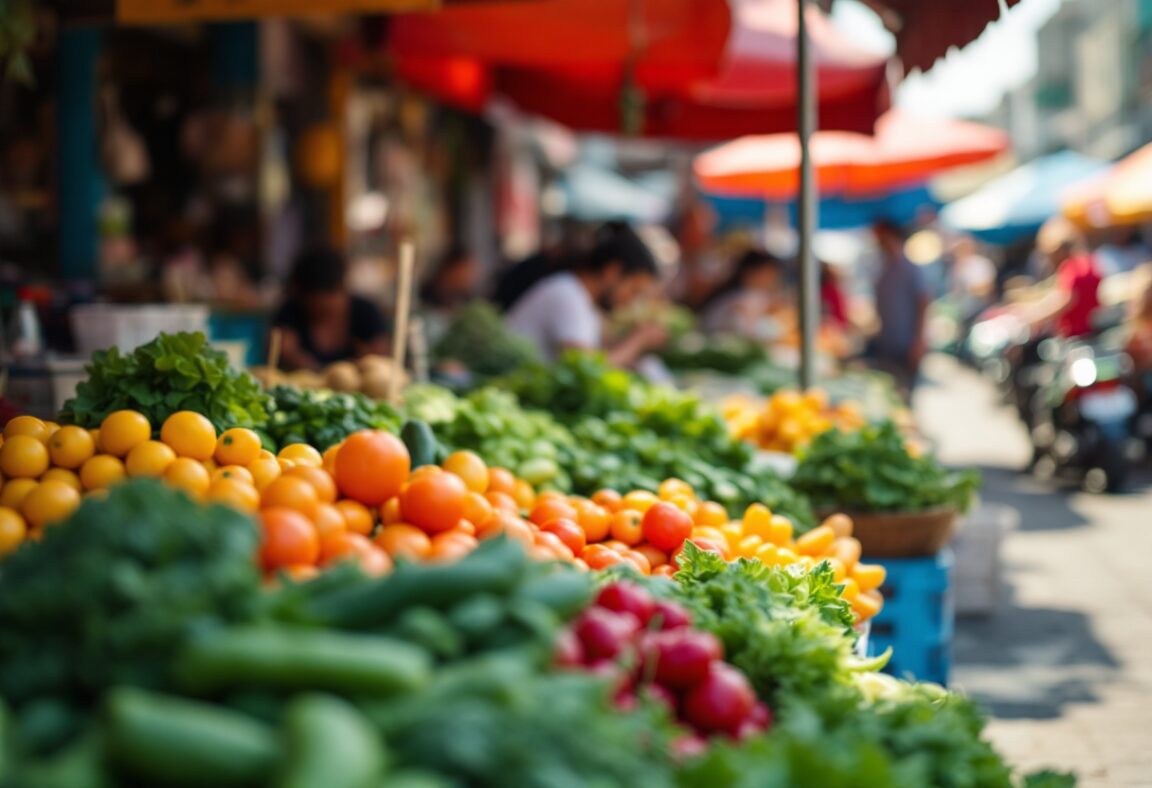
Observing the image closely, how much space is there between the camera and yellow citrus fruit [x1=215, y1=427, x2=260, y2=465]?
→ 3104 millimetres

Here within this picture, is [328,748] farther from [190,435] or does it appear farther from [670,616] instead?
[190,435]

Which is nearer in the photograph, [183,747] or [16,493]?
[183,747]

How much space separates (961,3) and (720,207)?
1705 cm

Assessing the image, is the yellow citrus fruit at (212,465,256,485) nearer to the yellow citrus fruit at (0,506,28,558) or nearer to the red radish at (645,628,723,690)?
the yellow citrus fruit at (0,506,28,558)

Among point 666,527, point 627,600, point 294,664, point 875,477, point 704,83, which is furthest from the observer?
point 704,83

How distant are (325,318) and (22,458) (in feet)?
13.5

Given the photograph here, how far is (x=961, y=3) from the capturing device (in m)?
4.22

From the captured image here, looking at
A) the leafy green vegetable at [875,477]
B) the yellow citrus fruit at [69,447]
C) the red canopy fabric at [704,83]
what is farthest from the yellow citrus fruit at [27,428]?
the red canopy fabric at [704,83]

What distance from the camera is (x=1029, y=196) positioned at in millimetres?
21672

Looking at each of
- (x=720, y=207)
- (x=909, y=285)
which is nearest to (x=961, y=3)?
(x=909, y=285)

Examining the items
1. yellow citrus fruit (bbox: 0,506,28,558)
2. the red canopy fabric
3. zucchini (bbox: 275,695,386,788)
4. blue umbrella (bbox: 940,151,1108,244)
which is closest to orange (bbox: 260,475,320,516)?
yellow citrus fruit (bbox: 0,506,28,558)

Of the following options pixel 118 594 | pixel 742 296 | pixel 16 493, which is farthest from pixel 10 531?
pixel 742 296

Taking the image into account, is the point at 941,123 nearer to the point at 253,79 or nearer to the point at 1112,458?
the point at 1112,458

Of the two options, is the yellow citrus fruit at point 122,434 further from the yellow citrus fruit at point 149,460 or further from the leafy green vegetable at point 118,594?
the leafy green vegetable at point 118,594
